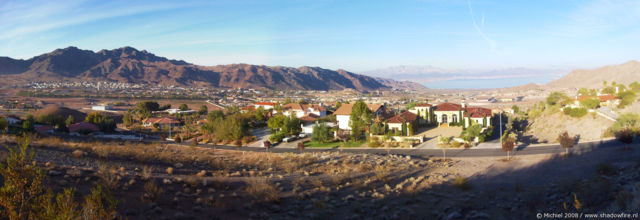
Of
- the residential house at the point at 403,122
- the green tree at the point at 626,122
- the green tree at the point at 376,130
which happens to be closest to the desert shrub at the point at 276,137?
the green tree at the point at 376,130

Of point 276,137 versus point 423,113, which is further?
point 423,113

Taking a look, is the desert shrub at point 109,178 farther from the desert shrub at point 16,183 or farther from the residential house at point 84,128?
the residential house at point 84,128

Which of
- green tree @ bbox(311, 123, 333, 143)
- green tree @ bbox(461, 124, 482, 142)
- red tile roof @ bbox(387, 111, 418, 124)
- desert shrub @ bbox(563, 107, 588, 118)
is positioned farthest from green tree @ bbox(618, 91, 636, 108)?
green tree @ bbox(311, 123, 333, 143)

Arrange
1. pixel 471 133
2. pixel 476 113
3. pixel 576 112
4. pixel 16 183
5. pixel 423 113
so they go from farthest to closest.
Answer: pixel 423 113
pixel 476 113
pixel 576 112
pixel 471 133
pixel 16 183

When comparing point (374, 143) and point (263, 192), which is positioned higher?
point (263, 192)

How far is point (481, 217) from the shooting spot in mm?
9711

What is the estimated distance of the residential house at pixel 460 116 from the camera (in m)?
39.2

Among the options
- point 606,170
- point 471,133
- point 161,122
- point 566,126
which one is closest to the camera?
point 606,170

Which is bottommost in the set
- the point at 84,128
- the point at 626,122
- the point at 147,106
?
the point at 84,128

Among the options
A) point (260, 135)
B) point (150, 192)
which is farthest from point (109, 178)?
point (260, 135)

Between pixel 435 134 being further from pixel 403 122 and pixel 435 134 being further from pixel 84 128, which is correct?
pixel 84 128

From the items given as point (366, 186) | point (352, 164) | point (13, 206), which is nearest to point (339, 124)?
point (352, 164)

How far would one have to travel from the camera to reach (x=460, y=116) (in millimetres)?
41781

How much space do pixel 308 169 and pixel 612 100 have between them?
5025 cm
